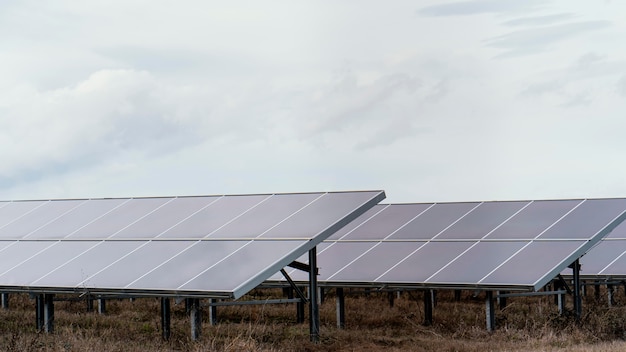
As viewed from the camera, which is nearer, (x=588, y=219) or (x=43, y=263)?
(x=43, y=263)

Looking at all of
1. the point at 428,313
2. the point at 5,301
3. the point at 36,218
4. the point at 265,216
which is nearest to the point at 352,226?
the point at 428,313

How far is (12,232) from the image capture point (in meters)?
24.5

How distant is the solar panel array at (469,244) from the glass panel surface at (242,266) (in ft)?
15.2

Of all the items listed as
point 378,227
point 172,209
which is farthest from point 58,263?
point 378,227

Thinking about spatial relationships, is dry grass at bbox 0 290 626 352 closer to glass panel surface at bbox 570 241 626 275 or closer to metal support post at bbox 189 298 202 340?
metal support post at bbox 189 298 202 340

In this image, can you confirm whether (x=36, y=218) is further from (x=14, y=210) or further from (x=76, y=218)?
(x=14, y=210)

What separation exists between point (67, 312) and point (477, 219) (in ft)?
40.3

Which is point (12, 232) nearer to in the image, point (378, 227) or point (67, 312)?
point (67, 312)

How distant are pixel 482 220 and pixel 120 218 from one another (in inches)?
394

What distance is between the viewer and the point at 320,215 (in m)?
19.1

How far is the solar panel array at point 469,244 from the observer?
20.5 metres

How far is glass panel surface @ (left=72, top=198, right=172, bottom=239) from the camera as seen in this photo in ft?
72.0

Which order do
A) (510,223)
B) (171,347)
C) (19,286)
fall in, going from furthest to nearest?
(510,223)
(19,286)
(171,347)

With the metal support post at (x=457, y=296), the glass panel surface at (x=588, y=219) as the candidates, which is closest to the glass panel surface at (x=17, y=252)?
the glass panel surface at (x=588, y=219)
